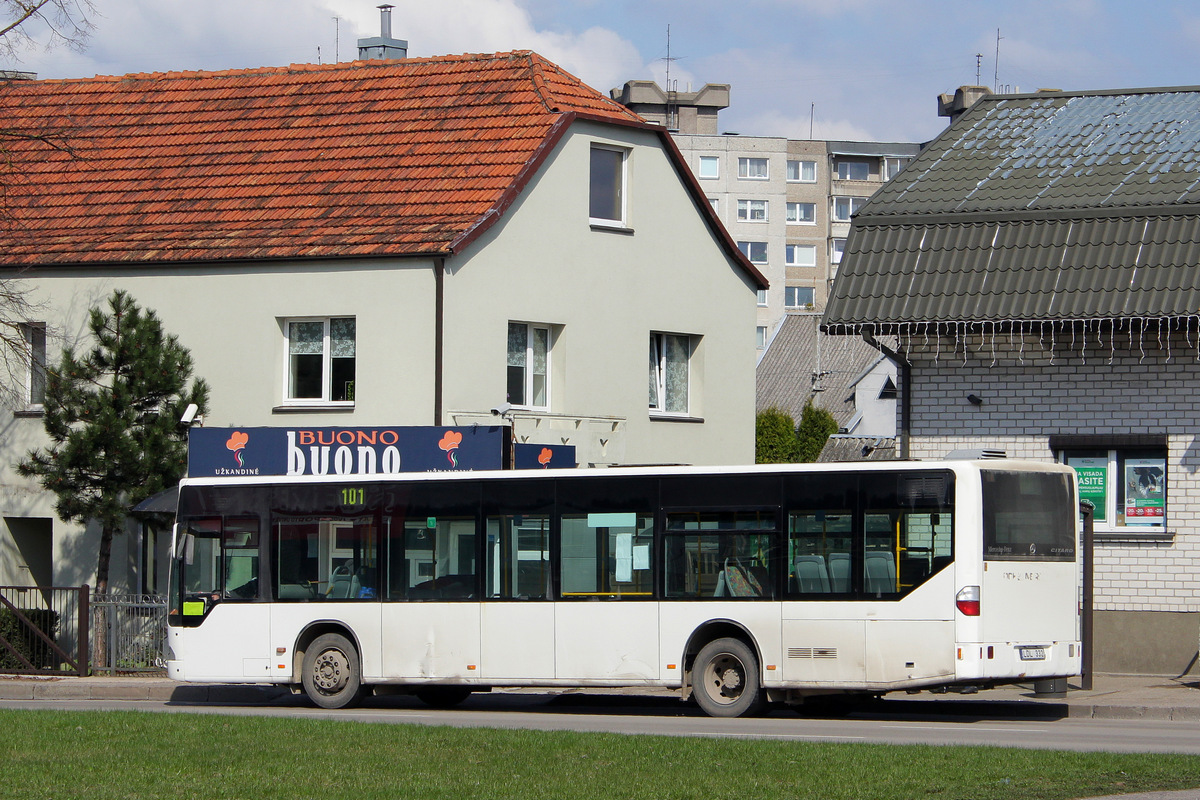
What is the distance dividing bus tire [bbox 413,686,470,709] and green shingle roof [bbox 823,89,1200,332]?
646cm

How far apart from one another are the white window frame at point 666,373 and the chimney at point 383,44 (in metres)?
8.06

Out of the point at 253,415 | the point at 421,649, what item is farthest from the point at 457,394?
the point at 421,649

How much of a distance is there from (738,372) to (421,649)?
1260 centimetres

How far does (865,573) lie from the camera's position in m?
16.3

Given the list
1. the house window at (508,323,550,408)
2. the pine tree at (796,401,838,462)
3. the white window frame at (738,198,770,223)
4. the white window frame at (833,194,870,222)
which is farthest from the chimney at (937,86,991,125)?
the house window at (508,323,550,408)

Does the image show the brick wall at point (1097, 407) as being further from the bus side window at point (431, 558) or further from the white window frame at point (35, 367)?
the white window frame at point (35, 367)

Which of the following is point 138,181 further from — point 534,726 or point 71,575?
point 534,726

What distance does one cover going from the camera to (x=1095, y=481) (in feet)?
67.3

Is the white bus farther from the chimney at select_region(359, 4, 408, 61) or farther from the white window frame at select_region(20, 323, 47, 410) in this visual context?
the chimney at select_region(359, 4, 408, 61)

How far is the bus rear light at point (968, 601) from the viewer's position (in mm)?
15766

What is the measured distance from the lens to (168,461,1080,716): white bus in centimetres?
1606

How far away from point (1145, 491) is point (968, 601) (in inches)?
220

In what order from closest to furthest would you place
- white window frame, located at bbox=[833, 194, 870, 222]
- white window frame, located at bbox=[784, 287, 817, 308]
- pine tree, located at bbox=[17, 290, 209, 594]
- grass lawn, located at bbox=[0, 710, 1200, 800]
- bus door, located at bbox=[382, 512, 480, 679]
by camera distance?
grass lawn, located at bbox=[0, 710, 1200, 800] < bus door, located at bbox=[382, 512, 480, 679] < pine tree, located at bbox=[17, 290, 209, 594] < white window frame, located at bbox=[784, 287, 817, 308] < white window frame, located at bbox=[833, 194, 870, 222]

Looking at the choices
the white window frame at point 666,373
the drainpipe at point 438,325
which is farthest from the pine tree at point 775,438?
the drainpipe at point 438,325
